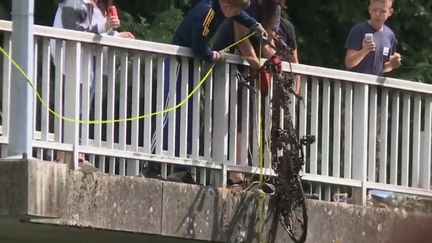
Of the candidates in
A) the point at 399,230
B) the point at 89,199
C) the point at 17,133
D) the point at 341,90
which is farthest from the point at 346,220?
the point at 399,230

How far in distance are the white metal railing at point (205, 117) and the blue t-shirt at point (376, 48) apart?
221 mm

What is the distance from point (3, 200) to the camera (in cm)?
645

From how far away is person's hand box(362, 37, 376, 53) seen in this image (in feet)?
29.1

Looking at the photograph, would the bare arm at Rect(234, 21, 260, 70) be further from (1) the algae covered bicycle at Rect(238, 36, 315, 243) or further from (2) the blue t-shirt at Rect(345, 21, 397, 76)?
(2) the blue t-shirt at Rect(345, 21, 397, 76)

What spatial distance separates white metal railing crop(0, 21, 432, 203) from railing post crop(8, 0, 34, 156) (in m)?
0.16

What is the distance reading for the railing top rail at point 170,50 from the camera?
699 centimetres

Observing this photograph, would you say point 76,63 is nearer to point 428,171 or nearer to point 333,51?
point 428,171

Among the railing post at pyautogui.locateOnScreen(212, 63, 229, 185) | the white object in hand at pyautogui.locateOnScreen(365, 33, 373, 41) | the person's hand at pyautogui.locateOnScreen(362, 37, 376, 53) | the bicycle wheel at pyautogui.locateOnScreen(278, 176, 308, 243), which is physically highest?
the white object in hand at pyautogui.locateOnScreen(365, 33, 373, 41)

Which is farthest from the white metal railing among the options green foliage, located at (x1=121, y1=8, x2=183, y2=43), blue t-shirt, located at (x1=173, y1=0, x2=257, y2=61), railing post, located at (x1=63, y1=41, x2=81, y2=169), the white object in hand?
green foliage, located at (x1=121, y1=8, x2=183, y2=43)

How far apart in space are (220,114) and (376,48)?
169 centimetres

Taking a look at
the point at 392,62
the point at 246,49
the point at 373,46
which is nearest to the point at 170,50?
the point at 246,49

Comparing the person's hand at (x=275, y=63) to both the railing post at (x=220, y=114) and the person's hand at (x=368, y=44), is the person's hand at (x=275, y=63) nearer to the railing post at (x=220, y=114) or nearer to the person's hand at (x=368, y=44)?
the railing post at (x=220, y=114)

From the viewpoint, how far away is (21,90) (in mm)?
6609

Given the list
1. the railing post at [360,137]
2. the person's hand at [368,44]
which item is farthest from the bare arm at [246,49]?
the person's hand at [368,44]
